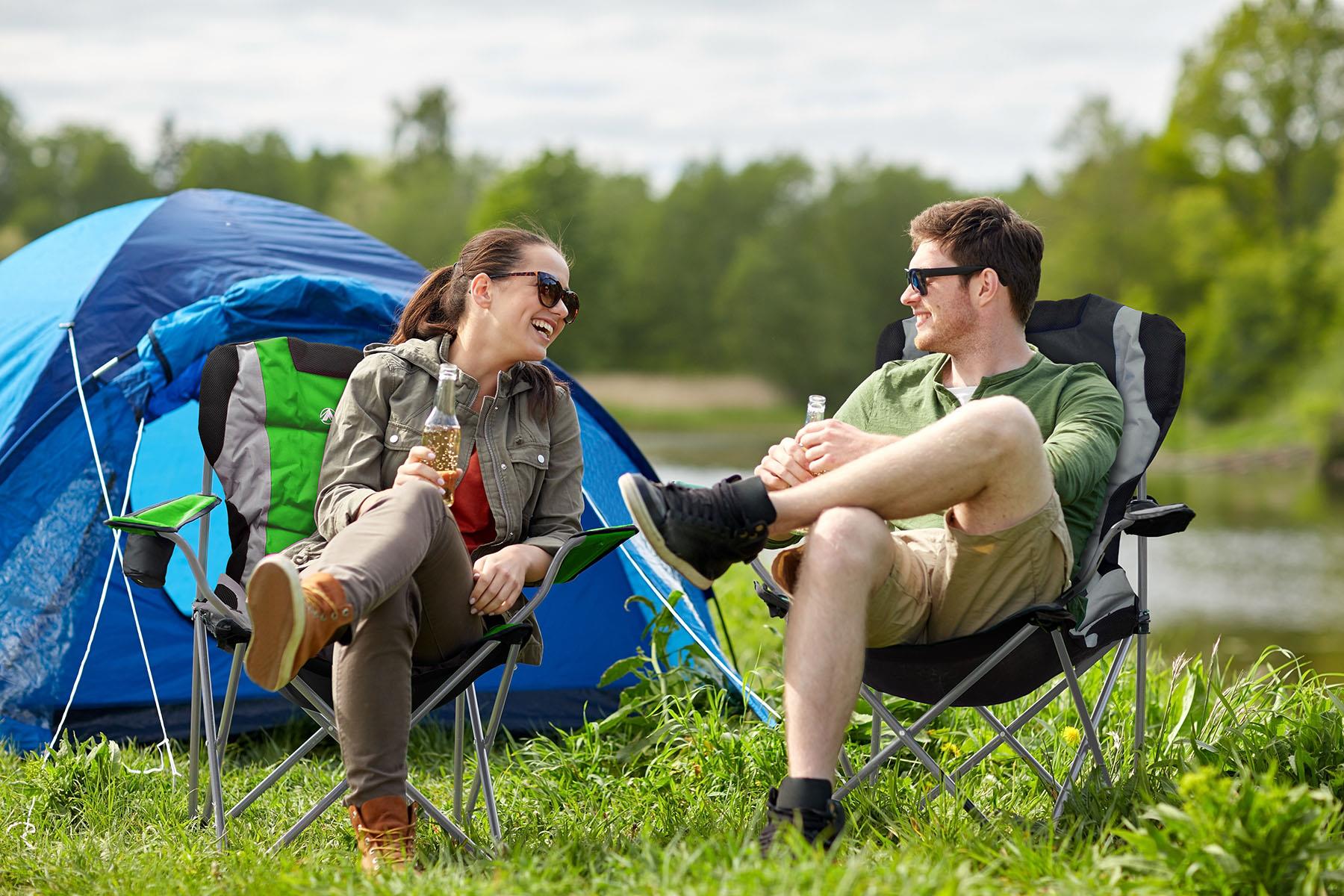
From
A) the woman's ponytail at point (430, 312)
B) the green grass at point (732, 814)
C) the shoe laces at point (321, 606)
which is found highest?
the woman's ponytail at point (430, 312)

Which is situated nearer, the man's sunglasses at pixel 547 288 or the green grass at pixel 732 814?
the green grass at pixel 732 814

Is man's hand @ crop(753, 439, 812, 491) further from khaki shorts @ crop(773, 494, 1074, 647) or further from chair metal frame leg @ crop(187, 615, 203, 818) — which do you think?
chair metal frame leg @ crop(187, 615, 203, 818)

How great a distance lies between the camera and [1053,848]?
81.9 inches

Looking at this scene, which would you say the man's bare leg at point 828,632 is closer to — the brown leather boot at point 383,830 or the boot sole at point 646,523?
the boot sole at point 646,523

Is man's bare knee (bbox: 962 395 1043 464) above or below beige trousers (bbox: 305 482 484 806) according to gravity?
above

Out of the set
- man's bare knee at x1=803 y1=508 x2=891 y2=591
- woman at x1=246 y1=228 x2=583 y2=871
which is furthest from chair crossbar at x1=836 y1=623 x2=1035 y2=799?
woman at x1=246 y1=228 x2=583 y2=871

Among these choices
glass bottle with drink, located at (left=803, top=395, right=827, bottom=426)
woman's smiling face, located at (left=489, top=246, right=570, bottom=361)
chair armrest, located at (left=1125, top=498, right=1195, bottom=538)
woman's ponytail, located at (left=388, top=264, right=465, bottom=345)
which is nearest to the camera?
chair armrest, located at (left=1125, top=498, right=1195, bottom=538)

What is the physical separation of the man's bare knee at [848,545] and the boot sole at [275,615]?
2.57ft

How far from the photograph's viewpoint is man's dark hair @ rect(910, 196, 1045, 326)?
2.60m

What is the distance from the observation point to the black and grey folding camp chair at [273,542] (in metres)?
2.21

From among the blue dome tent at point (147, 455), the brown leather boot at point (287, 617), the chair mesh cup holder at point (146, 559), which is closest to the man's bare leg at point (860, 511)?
the brown leather boot at point (287, 617)

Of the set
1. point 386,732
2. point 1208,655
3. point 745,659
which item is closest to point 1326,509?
point 1208,655

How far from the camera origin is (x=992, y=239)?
2605 millimetres

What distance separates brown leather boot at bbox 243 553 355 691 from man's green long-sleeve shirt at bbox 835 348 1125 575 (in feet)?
3.54
